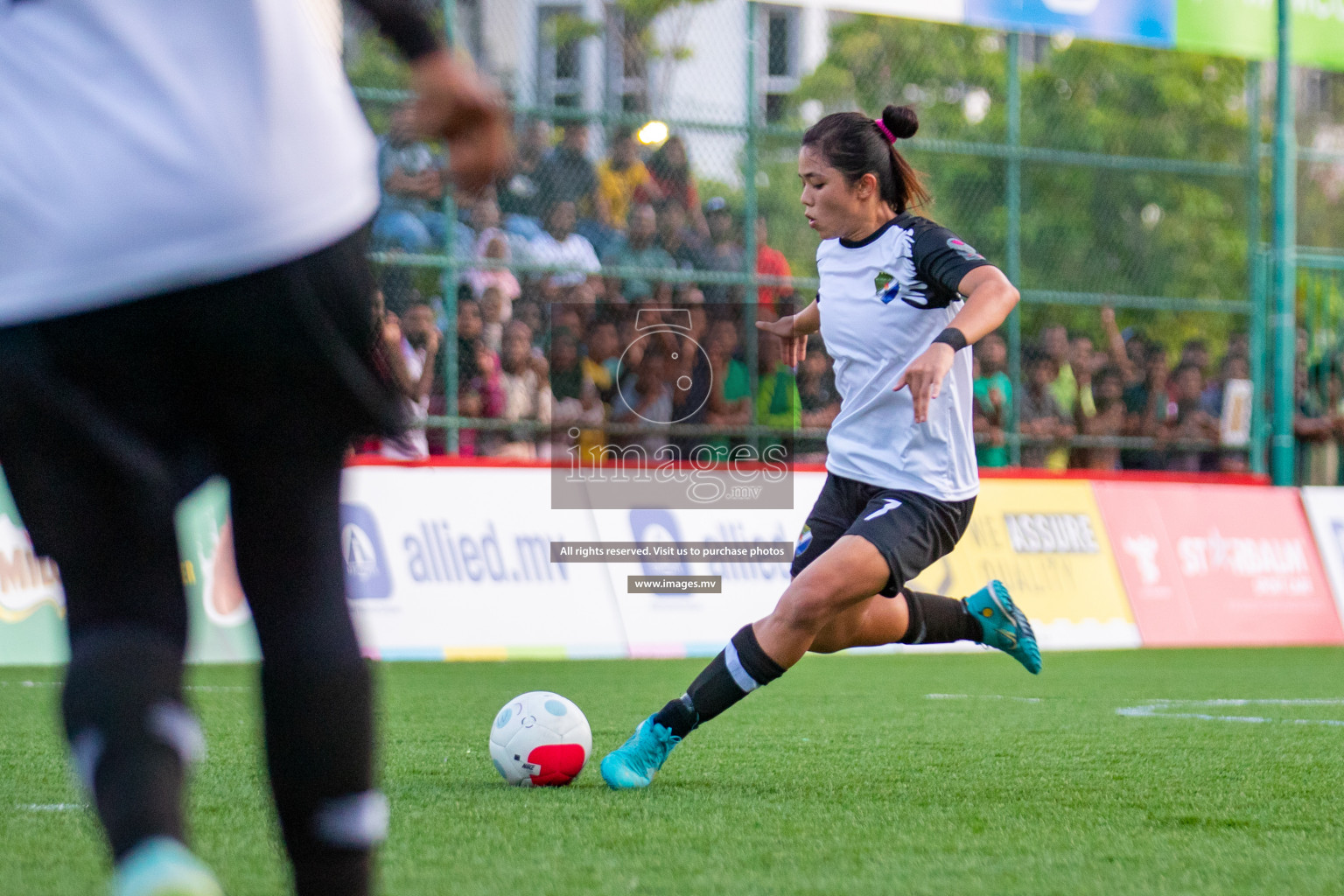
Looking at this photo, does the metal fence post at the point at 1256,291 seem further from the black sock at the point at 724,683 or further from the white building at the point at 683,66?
the black sock at the point at 724,683

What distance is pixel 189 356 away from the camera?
1814 millimetres

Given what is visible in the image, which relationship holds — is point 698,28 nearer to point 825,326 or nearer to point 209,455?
point 825,326

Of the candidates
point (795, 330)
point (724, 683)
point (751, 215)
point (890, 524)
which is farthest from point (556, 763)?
point (751, 215)

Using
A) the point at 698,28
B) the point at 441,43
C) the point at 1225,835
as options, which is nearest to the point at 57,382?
the point at 441,43

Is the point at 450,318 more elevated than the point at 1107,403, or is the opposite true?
the point at 450,318

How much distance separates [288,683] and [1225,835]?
2526 mm

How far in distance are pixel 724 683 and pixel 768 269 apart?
7727 mm

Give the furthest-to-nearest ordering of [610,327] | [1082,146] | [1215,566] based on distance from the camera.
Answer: [1082,146] → [1215,566] → [610,327]

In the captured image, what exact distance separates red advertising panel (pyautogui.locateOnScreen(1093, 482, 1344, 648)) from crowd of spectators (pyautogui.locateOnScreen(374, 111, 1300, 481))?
1.11m

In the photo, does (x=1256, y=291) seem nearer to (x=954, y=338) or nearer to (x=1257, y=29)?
(x=1257, y=29)

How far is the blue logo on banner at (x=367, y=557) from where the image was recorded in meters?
9.18

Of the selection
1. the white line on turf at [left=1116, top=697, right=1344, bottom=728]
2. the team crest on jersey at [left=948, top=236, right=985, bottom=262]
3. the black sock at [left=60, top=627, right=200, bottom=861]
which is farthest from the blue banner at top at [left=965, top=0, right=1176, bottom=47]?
the black sock at [left=60, top=627, right=200, bottom=861]

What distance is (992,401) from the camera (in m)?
12.3

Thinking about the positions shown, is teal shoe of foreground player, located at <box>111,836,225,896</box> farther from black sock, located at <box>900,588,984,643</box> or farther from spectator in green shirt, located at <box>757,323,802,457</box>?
spectator in green shirt, located at <box>757,323,802,457</box>
